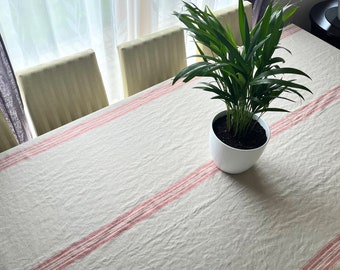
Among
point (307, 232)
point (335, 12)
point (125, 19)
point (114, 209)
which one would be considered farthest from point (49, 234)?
point (335, 12)

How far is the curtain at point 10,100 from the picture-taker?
4.24 feet

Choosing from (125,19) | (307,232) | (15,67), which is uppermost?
(125,19)

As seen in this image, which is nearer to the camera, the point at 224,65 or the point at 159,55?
the point at 224,65

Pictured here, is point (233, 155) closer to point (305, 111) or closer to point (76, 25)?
point (305, 111)

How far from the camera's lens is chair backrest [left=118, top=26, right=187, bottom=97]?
1.37m

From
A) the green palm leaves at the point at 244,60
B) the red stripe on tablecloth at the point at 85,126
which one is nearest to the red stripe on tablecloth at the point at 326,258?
the green palm leaves at the point at 244,60

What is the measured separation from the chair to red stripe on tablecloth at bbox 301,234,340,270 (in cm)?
100

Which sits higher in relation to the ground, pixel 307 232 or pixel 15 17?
pixel 15 17

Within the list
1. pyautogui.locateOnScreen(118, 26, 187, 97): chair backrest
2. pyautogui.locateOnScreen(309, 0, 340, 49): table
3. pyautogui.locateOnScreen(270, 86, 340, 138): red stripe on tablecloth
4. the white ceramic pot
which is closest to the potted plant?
the white ceramic pot

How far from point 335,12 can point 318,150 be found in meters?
1.29

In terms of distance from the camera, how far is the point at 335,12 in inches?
78.0

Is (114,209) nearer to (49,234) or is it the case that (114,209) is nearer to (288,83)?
(49,234)

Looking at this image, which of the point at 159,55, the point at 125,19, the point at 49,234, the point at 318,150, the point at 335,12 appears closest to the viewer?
the point at 49,234

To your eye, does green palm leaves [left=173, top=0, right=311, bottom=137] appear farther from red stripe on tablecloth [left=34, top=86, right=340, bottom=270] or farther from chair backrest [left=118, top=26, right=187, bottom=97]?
chair backrest [left=118, top=26, right=187, bottom=97]
